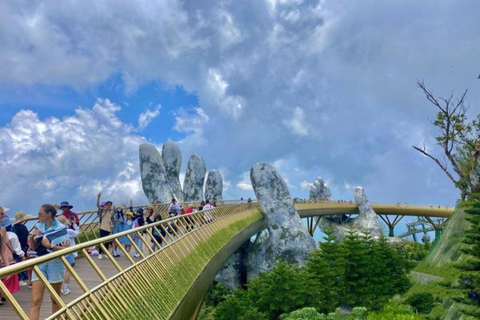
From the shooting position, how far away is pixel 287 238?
3017cm

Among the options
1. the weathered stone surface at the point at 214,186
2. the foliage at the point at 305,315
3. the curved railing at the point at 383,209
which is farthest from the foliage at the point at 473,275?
the weathered stone surface at the point at 214,186

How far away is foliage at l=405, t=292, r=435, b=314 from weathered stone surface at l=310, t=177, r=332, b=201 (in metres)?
39.6

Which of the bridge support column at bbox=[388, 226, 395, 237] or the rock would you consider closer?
the rock

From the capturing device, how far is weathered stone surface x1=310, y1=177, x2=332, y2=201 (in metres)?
57.7

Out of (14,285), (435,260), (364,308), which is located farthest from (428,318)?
(14,285)

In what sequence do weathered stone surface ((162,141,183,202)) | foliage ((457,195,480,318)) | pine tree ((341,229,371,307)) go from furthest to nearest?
weathered stone surface ((162,141,183,202)) < pine tree ((341,229,371,307)) < foliage ((457,195,480,318))

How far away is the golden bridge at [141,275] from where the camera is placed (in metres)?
5.29

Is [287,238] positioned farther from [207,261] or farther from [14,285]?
[14,285]

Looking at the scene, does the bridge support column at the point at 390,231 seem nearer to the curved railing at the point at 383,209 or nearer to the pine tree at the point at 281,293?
the curved railing at the point at 383,209

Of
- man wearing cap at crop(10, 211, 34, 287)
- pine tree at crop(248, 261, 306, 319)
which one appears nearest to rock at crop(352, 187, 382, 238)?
pine tree at crop(248, 261, 306, 319)

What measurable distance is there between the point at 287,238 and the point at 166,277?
21589 mm

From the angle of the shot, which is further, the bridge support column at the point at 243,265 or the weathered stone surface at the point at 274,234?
the bridge support column at the point at 243,265

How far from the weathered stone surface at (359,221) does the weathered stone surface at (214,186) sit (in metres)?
15.2

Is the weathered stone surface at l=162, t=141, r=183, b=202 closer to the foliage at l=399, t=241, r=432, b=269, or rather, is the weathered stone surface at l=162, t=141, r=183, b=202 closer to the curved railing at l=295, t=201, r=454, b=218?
the curved railing at l=295, t=201, r=454, b=218
